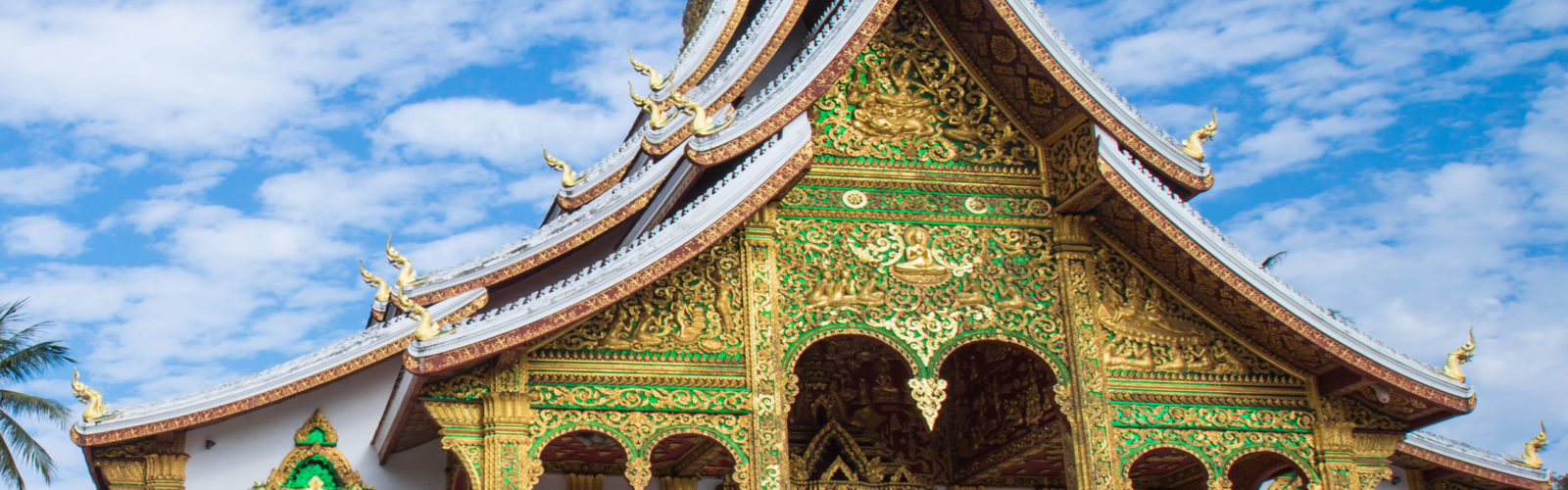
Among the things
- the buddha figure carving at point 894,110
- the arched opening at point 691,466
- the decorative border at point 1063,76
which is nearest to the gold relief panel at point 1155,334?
the decorative border at point 1063,76

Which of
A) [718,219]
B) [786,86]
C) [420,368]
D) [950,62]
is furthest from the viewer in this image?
[950,62]

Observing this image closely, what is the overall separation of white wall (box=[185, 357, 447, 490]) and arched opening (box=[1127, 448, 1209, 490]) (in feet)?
17.3

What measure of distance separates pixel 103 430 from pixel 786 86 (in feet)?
16.1

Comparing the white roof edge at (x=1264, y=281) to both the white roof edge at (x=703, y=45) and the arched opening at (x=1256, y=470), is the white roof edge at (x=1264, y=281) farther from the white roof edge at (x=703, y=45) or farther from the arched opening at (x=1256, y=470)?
the white roof edge at (x=703, y=45)

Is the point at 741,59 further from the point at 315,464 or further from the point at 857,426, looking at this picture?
the point at 315,464

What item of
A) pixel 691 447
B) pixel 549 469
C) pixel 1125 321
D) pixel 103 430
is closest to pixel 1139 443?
pixel 1125 321

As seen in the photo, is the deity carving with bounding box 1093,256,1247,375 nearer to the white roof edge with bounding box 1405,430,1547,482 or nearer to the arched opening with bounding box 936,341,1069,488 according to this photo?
the arched opening with bounding box 936,341,1069,488

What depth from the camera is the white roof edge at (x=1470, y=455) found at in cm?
1213

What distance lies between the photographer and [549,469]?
37.8 feet

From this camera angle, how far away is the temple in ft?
31.7

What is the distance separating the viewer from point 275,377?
10453 millimetres

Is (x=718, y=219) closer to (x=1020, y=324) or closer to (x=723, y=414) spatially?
(x=723, y=414)

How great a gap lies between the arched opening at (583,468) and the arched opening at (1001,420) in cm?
262

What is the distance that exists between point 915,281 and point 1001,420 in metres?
2.01
